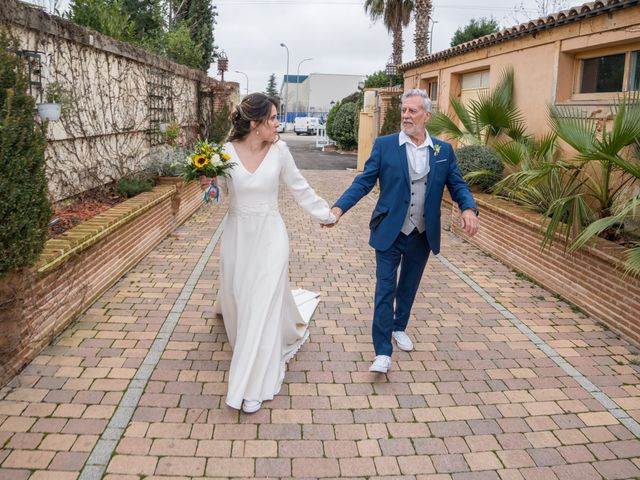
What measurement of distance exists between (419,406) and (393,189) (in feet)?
5.20

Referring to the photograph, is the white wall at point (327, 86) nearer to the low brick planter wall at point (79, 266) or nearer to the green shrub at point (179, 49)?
the green shrub at point (179, 49)

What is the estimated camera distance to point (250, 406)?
3756 mm

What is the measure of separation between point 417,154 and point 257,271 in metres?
1.53

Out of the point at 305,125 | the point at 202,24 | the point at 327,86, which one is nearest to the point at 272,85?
the point at 327,86

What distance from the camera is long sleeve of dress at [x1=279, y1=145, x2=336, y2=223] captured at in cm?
426

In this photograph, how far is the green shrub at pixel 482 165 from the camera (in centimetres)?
953

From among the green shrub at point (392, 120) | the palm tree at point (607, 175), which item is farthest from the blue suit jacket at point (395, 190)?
the green shrub at point (392, 120)

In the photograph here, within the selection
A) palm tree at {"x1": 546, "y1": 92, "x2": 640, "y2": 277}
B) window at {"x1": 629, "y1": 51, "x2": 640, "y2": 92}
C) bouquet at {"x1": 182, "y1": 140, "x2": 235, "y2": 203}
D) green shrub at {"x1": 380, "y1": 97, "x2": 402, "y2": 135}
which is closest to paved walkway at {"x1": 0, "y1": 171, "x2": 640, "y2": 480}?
palm tree at {"x1": 546, "y1": 92, "x2": 640, "y2": 277}

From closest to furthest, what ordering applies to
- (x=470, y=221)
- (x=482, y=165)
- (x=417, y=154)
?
(x=470, y=221) → (x=417, y=154) → (x=482, y=165)

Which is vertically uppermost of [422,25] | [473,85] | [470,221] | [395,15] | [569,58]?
[395,15]

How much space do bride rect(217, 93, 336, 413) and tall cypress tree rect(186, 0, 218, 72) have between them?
2736 cm

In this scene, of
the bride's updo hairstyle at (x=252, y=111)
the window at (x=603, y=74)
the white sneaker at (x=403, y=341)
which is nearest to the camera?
the bride's updo hairstyle at (x=252, y=111)

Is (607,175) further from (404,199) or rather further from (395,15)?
(395,15)

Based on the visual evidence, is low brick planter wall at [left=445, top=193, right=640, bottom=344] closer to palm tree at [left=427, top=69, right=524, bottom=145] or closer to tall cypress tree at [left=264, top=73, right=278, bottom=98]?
palm tree at [left=427, top=69, right=524, bottom=145]
